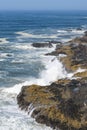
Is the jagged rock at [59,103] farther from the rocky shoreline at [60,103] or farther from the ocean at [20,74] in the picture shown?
the ocean at [20,74]

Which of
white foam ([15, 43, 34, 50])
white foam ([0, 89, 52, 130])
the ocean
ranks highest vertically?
white foam ([0, 89, 52, 130])

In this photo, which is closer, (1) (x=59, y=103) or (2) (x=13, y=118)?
(2) (x=13, y=118)

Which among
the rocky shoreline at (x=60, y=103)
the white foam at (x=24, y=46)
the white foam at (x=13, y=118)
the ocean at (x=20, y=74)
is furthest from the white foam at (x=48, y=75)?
the white foam at (x=24, y=46)

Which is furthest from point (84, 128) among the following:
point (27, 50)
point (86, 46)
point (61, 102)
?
point (27, 50)

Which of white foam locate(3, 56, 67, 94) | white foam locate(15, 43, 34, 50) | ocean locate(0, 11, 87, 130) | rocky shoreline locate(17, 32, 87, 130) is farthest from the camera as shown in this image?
white foam locate(15, 43, 34, 50)

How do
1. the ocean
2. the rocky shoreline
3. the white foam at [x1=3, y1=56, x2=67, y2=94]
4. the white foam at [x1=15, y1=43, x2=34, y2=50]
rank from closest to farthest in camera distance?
1. the rocky shoreline
2. the ocean
3. the white foam at [x1=3, y1=56, x2=67, y2=94]
4. the white foam at [x1=15, y1=43, x2=34, y2=50]

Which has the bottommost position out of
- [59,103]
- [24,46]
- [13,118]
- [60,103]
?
[24,46]

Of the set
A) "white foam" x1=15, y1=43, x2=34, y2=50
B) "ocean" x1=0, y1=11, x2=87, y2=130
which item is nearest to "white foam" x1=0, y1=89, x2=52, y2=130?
"ocean" x1=0, y1=11, x2=87, y2=130

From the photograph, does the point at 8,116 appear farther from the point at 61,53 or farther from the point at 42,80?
the point at 61,53

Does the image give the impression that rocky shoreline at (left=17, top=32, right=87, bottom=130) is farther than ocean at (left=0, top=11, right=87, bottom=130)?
No

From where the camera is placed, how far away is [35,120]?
30.8 metres

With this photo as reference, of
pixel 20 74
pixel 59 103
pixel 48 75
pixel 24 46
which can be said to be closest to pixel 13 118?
pixel 59 103

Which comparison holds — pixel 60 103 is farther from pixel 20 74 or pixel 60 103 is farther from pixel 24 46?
pixel 24 46

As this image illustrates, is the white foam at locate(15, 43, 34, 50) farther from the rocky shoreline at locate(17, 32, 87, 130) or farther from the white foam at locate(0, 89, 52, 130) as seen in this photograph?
the white foam at locate(0, 89, 52, 130)
